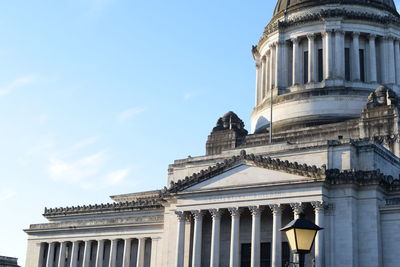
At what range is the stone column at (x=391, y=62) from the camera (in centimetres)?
6394

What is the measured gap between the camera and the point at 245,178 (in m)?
48.3

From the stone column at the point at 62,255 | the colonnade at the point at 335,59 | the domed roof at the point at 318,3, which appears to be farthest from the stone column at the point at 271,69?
the stone column at the point at 62,255

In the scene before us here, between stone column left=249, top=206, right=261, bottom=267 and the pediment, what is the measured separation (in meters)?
2.18

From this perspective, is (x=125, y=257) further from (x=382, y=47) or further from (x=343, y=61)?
(x=382, y=47)

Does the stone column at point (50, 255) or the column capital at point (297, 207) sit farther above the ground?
the column capital at point (297, 207)

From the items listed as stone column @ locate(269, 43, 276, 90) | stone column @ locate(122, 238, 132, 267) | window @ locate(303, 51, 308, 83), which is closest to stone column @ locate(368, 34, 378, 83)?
window @ locate(303, 51, 308, 83)

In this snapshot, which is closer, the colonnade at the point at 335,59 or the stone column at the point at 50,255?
the stone column at the point at 50,255

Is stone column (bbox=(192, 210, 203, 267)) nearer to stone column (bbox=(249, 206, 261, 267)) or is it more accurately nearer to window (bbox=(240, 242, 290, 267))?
window (bbox=(240, 242, 290, 267))

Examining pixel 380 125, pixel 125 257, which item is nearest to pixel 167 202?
pixel 125 257

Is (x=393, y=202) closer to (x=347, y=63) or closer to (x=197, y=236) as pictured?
(x=197, y=236)

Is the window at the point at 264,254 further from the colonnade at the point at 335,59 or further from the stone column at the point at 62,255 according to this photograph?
the colonnade at the point at 335,59

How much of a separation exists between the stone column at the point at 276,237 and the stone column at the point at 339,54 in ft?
70.7

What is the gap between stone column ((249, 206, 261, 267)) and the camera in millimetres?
45625

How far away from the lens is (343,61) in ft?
209
